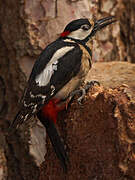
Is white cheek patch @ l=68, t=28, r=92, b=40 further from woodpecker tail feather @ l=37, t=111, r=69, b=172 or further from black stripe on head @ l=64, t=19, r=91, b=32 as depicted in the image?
woodpecker tail feather @ l=37, t=111, r=69, b=172

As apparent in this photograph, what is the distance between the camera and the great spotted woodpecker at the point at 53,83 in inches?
117

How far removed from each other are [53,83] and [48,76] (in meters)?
0.07

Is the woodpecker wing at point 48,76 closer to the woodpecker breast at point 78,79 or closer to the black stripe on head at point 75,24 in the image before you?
the woodpecker breast at point 78,79

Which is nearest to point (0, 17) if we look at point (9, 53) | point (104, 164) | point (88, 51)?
point (9, 53)

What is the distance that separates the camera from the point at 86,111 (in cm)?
288

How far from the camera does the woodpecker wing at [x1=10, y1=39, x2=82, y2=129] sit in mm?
2988

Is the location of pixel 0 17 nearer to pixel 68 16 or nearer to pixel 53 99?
pixel 68 16

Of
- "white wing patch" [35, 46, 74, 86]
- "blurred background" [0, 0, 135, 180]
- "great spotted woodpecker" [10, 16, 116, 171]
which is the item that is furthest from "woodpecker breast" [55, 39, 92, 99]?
"blurred background" [0, 0, 135, 180]

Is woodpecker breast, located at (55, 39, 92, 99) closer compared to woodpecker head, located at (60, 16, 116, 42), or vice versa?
woodpecker breast, located at (55, 39, 92, 99)

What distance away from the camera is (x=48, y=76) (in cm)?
304

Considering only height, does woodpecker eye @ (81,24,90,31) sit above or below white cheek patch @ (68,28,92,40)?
above

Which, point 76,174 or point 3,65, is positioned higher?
point 3,65

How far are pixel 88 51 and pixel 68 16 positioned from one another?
0.73 m

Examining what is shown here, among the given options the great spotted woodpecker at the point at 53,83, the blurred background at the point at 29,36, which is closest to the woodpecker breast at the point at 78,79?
the great spotted woodpecker at the point at 53,83
